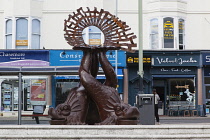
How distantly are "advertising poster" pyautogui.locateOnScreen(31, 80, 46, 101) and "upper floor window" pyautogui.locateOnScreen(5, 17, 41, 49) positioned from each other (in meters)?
3.81

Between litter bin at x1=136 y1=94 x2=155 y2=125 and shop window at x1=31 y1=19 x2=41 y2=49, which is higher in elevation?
shop window at x1=31 y1=19 x2=41 y2=49

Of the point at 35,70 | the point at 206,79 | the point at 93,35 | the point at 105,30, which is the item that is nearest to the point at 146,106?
the point at 35,70

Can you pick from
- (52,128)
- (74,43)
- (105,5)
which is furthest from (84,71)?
(105,5)

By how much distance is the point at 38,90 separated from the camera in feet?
92.0

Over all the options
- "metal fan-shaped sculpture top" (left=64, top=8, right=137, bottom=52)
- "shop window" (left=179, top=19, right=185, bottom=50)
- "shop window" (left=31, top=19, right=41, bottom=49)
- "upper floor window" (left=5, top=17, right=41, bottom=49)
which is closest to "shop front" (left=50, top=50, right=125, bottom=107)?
"shop window" (left=31, top=19, right=41, bottom=49)

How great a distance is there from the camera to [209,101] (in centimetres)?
3306

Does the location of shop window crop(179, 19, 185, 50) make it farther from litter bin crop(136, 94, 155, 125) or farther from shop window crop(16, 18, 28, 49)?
litter bin crop(136, 94, 155, 125)

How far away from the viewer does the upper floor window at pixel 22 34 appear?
3253cm

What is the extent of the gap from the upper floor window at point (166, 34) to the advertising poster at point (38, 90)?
8.65 meters

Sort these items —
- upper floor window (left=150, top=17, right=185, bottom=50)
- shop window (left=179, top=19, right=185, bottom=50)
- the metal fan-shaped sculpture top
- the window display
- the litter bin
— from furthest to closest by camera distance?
1. shop window (left=179, top=19, right=185, bottom=50)
2. upper floor window (left=150, top=17, right=185, bottom=50)
3. the window display
4. the litter bin
5. the metal fan-shaped sculpture top

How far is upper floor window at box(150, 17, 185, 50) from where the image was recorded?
32.9m

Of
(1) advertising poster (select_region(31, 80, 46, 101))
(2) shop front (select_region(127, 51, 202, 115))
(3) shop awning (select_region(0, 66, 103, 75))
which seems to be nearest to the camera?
(3) shop awning (select_region(0, 66, 103, 75))

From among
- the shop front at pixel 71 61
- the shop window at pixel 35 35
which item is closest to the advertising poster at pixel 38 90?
the shop front at pixel 71 61

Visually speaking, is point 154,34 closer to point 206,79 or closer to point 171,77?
Answer: point 171,77
